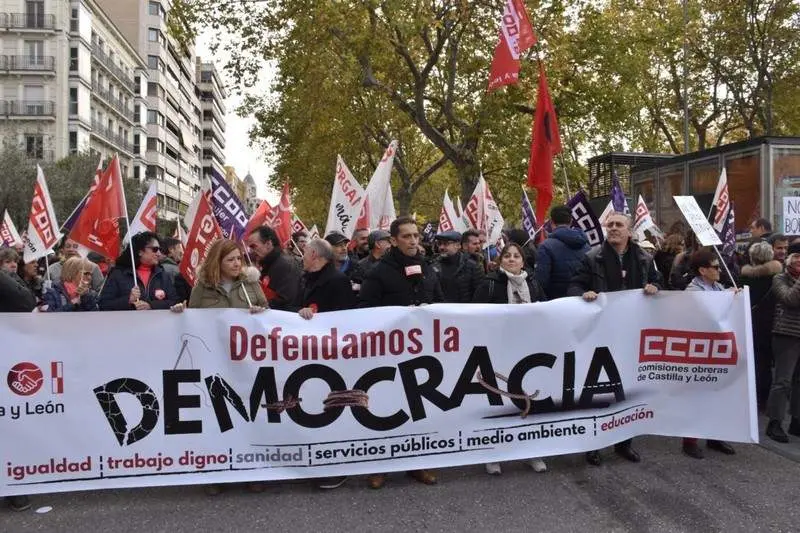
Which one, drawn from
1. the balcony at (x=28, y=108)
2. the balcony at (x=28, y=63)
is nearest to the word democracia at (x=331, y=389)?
the balcony at (x=28, y=108)

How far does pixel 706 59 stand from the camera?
25828 mm

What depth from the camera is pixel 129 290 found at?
595 centimetres

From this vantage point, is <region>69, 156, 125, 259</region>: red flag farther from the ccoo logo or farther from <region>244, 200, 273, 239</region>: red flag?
<region>244, 200, 273, 239</region>: red flag

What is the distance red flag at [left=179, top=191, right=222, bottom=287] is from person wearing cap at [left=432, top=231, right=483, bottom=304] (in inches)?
88.1

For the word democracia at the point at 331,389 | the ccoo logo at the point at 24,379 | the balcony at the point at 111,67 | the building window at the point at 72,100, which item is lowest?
the word democracia at the point at 331,389

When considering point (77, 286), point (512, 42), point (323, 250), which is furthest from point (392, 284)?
point (512, 42)

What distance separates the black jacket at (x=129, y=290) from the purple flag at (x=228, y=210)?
1247 mm

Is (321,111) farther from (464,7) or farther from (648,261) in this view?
(648,261)

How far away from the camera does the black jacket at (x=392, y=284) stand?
5.01 metres

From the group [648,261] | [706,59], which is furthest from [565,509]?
[706,59]

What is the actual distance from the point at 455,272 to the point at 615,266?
210 centimetres

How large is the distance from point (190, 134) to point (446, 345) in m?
98.6

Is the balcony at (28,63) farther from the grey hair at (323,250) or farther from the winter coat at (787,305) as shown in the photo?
the winter coat at (787,305)

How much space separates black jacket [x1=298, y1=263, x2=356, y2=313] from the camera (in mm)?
5016
